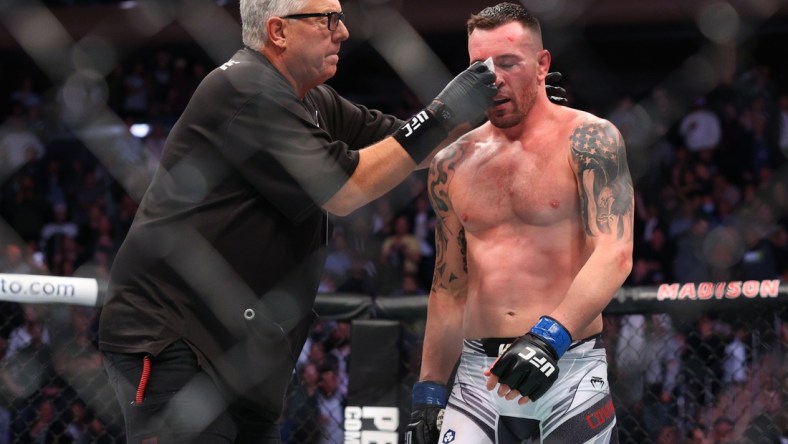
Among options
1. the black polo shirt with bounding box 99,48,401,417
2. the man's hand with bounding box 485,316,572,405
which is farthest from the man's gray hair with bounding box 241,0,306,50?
the man's hand with bounding box 485,316,572,405

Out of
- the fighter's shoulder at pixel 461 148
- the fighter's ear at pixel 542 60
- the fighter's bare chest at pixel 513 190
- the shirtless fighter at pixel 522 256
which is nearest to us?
the shirtless fighter at pixel 522 256

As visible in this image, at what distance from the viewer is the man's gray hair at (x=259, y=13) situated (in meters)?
2.25

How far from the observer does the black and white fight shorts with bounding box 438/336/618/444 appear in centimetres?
236

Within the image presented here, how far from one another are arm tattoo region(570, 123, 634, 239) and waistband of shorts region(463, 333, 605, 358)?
27 cm

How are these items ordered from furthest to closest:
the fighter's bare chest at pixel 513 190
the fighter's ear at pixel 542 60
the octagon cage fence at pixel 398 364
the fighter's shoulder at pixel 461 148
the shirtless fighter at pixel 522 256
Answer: the octagon cage fence at pixel 398 364 → the fighter's shoulder at pixel 461 148 → the fighter's ear at pixel 542 60 → the fighter's bare chest at pixel 513 190 → the shirtless fighter at pixel 522 256

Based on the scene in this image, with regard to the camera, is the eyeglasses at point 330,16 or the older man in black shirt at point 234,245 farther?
the eyeglasses at point 330,16

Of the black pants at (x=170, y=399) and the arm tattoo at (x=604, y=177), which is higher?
the arm tattoo at (x=604, y=177)

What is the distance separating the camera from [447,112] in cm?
222

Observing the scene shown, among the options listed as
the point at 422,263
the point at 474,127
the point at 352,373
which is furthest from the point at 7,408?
the point at 422,263

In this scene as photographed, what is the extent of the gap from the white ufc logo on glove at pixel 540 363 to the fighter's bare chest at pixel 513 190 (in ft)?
1.42

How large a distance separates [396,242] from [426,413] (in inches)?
137

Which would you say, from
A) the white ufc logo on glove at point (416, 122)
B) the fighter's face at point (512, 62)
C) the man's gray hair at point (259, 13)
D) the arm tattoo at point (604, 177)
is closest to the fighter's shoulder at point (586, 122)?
the arm tattoo at point (604, 177)

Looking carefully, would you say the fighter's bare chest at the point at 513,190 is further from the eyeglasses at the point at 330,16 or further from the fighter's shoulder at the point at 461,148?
the eyeglasses at the point at 330,16

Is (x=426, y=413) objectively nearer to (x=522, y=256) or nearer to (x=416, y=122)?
(x=522, y=256)
